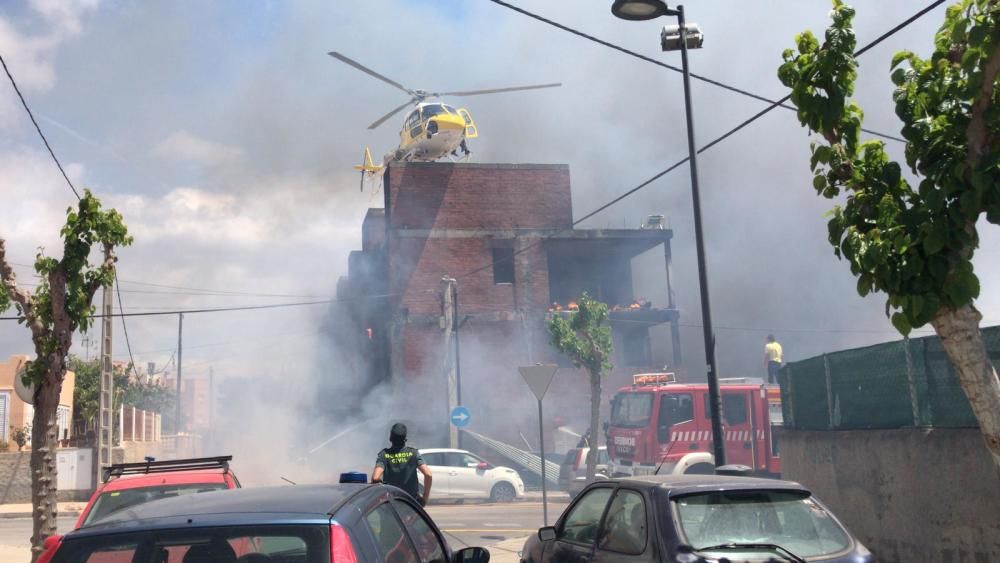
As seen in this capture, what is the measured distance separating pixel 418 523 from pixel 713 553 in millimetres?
1594

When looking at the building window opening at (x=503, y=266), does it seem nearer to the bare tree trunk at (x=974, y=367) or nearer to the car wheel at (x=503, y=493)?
the car wheel at (x=503, y=493)

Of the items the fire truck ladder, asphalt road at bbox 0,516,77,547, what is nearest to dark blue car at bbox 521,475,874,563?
asphalt road at bbox 0,516,77,547

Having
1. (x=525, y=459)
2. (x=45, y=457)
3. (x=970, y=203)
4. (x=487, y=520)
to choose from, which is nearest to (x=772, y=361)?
(x=487, y=520)

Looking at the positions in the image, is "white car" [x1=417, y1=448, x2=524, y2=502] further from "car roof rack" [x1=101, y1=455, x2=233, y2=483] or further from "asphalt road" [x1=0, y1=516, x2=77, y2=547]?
"car roof rack" [x1=101, y1=455, x2=233, y2=483]

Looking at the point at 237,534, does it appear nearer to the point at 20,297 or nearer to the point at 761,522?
the point at 761,522

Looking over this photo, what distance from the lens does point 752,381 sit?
18.9 meters

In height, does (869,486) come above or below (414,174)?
below

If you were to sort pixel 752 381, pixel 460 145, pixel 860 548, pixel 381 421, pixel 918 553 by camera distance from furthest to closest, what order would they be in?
pixel 460 145
pixel 381 421
pixel 752 381
pixel 918 553
pixel 860 548

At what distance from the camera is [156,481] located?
781 centimetres

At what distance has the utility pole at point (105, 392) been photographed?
22078mm

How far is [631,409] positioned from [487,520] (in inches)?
151

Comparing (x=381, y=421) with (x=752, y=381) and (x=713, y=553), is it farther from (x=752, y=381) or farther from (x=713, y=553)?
(x=713, y=553)

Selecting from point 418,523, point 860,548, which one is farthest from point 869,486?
point 418,523

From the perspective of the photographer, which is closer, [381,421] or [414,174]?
[381,421]
